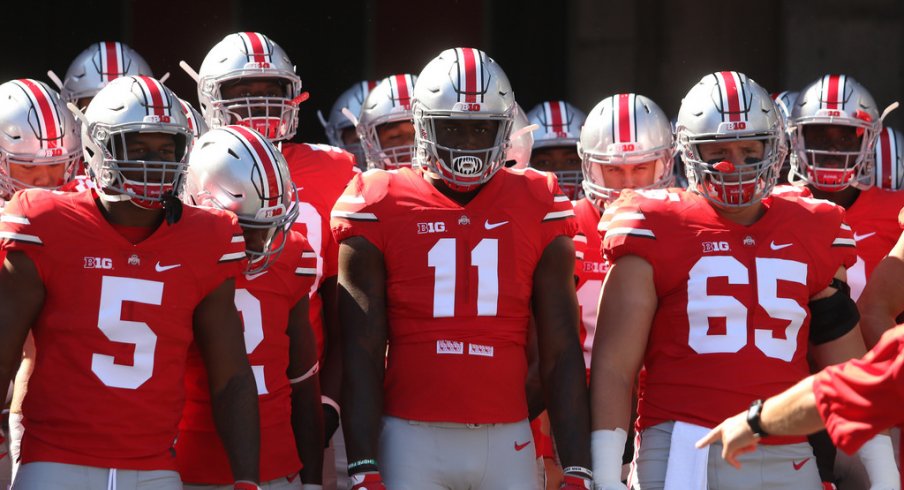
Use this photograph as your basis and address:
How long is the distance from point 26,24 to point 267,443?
3.49 meters

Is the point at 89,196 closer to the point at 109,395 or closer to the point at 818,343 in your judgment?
the point at 109,395

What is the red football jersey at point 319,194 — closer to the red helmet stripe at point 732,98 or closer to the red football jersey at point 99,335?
the red football jersey at point 99,335

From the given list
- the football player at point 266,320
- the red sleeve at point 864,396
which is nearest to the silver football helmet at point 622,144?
the football player at point 266,320

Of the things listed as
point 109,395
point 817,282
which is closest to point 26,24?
point 109,395

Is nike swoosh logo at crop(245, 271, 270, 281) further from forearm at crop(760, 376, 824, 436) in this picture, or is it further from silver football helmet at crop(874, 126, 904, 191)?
silver football helmet at crop(874, 126, 904, 191)

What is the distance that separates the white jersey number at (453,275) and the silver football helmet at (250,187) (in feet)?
1.27

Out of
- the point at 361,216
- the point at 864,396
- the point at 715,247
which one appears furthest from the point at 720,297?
the point at 864,396

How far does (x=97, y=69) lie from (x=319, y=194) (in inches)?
48.4

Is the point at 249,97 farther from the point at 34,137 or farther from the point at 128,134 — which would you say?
the point at 128,134

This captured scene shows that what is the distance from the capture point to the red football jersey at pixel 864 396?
2553 millimetres

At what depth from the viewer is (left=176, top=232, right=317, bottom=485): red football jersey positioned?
3.61 metres

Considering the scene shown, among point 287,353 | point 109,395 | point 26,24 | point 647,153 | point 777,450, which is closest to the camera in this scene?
point 109,395

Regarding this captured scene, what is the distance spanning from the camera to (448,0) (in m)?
6.83

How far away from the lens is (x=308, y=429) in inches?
150
